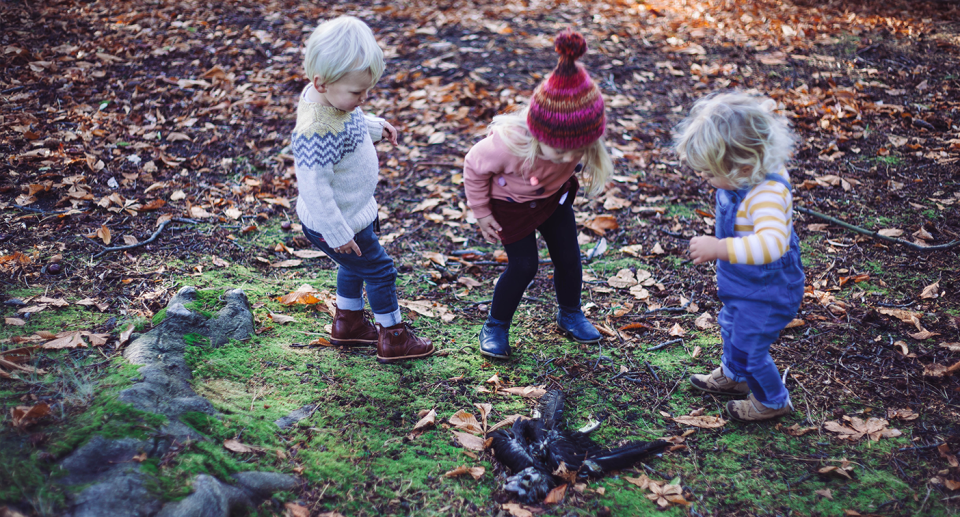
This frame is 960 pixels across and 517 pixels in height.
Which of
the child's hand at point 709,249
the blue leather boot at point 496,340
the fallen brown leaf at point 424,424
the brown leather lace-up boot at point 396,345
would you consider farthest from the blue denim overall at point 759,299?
the brown leather lace-up boot at point 396,345

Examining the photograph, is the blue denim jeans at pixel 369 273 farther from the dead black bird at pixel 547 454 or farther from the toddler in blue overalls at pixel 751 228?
the toddler in blue overalls at pixel 751 228

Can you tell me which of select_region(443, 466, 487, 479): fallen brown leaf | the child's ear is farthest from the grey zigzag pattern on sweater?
select_region(443, 466, 487, 479): fallen brown leaf

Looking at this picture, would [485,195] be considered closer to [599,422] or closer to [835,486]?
[599,422]

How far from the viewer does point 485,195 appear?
2863mm

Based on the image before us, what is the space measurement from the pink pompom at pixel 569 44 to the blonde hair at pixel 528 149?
372 mm

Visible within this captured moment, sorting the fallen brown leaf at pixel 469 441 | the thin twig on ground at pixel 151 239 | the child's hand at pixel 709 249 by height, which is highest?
the child's hand at pixel 709 249

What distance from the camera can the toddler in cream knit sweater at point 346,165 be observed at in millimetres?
2410

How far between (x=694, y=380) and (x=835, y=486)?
0.81m

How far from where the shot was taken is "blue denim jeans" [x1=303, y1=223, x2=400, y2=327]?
290 centimetres

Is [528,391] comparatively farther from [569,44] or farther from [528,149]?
[569,44]

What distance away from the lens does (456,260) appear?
439 cm

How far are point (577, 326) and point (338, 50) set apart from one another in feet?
6.93

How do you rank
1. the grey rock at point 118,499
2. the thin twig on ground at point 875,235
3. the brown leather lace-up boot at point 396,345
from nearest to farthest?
1. the grey rock at point 118,499
2. the brown leather lace-up boot at point 396,345
3. the thin twig on ground at point 875,235

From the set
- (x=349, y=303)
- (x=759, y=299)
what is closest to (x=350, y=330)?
(x=349, y=303)
